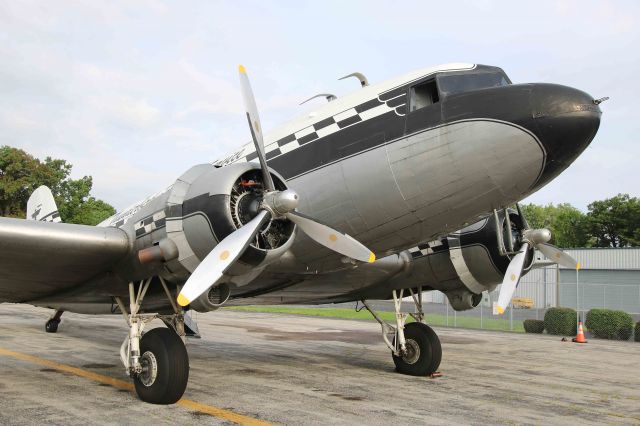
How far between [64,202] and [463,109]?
5526cm

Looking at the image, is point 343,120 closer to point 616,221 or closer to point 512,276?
point 512,276

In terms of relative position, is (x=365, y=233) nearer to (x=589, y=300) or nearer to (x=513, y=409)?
(x=513, y=409)

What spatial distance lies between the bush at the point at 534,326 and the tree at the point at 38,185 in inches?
1691

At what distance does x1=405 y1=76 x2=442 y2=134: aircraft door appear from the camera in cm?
742

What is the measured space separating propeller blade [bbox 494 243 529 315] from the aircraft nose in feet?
11.9

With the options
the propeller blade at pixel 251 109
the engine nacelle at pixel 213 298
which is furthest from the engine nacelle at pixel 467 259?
the propeller blade at pixel 251 109

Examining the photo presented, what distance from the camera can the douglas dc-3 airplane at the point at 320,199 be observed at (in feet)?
22.7

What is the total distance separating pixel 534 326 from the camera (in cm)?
2470

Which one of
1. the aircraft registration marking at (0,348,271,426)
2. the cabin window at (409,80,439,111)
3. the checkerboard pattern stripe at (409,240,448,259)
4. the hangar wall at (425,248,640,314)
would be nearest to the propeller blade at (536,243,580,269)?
the checkerboard pattern stripe at (409,240,448,259)

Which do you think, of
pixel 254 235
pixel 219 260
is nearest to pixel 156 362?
pixel 219 260

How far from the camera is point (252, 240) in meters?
6.91

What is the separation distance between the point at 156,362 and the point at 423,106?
16.8ft

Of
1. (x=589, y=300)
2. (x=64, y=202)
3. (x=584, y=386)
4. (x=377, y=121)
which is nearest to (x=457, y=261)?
(x=584, y=386)

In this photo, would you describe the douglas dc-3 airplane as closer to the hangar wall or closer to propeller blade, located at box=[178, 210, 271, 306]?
propeller blade, located at box=[178, 210, 271, 306]
